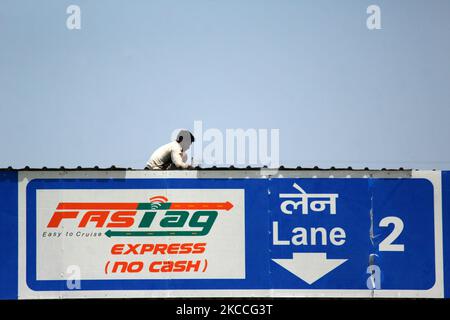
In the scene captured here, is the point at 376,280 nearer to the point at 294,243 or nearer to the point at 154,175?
the point at 294,243

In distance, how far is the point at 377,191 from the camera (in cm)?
1484

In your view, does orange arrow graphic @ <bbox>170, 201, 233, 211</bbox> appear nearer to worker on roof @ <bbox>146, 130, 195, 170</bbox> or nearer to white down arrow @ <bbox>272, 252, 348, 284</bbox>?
worker on roof @ <bbox>146, 130, 195, 170</bbox>

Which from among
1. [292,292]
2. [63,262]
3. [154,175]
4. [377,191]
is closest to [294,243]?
[292,292]

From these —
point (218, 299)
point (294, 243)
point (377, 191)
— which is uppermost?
point (377, 191)

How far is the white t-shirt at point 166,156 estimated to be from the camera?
49.5 ft

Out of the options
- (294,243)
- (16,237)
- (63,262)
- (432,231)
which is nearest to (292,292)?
(294,243)

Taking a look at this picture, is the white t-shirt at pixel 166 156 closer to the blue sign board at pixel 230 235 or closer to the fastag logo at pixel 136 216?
the blue sign board at pixel 230 235

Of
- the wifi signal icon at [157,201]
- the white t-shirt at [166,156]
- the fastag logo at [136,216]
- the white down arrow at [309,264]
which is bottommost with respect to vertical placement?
the white down arrow at [309,264]

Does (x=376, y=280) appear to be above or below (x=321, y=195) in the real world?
below

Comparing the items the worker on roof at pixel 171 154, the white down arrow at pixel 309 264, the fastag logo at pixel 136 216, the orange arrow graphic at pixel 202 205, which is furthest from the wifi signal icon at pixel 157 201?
the white down arrow at pixel 309 264

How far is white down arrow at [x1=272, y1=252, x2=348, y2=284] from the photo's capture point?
48.5ft

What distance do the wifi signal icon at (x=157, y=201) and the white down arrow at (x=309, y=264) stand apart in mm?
2318

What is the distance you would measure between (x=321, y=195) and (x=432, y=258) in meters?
2.35

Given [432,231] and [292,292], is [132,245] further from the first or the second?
[432,231]
